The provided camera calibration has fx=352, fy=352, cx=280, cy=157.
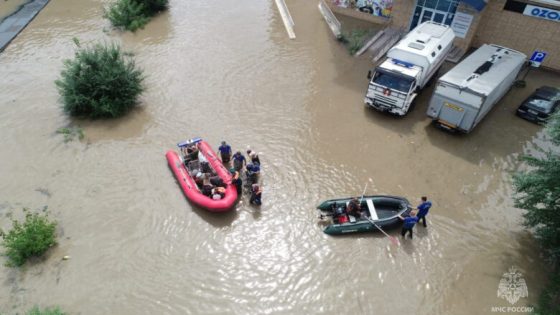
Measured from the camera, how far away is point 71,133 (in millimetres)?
15664

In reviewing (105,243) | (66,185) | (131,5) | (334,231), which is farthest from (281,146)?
(131,5)

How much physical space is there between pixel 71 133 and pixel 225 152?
291 inches

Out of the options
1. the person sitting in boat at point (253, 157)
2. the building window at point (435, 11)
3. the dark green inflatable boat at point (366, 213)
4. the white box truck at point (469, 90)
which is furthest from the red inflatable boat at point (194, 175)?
the building window at point (435, 11)

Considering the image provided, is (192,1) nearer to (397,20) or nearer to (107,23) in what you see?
(107,23)

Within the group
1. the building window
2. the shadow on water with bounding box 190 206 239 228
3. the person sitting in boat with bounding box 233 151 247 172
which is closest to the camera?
the shadow on water with bounding box 190 206 239 228

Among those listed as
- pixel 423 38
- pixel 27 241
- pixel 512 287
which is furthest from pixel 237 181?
pixel 423 38

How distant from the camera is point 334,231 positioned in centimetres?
1166

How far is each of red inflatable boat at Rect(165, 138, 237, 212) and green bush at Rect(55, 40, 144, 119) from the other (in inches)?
178

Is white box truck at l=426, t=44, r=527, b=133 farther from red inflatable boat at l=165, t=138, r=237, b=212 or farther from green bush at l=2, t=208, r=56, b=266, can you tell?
green bush at l=2, t=208, r=56, b=266

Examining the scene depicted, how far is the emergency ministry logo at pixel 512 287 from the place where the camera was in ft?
33.8

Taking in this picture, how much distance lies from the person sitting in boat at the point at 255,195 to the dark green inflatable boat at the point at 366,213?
2112 mm

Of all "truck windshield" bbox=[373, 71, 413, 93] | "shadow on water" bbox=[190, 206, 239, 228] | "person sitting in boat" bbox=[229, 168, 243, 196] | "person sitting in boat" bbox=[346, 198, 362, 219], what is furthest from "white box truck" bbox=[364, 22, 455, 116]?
"shadow on water" bbox=[190, 206, 239, 228]

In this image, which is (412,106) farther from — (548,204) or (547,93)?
(548,204)

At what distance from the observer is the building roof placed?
46.3 feet
